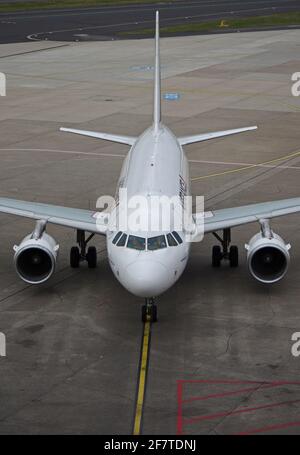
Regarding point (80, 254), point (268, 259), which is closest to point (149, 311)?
point (268, 259)

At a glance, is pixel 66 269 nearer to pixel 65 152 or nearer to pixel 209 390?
pixel 209 390

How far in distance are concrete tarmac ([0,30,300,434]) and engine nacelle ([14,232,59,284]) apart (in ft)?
2.07

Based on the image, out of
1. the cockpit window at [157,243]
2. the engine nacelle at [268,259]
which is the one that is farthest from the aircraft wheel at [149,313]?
the engine nacelle at [268,259]

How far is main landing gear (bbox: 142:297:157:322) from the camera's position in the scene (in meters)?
30.2

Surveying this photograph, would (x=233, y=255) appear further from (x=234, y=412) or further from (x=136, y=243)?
(x=234, y=412)

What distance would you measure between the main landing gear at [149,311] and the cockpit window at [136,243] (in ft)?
5.77

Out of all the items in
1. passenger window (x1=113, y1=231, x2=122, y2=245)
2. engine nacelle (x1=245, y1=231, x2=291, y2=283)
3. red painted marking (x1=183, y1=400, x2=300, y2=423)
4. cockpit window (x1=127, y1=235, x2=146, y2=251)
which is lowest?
red painted marking (x1=183, y1=400, x2=300, y2=423)

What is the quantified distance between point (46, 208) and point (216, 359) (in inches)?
389

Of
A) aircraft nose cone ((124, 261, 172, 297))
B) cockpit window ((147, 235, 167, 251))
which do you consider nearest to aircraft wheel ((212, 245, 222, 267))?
cockpit window ((147, 235, 167, 251))

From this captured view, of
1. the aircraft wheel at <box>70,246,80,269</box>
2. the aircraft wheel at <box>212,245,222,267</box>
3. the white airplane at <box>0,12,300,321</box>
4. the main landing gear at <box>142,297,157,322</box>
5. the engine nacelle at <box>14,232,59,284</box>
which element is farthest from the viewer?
the aircraft wheel at <box>70,246,80,269</box>

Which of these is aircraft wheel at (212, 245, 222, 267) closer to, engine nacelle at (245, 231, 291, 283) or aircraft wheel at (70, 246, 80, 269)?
engine nacelle at (245, 231, 291, 283)

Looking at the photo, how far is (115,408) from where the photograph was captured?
24766 mm
